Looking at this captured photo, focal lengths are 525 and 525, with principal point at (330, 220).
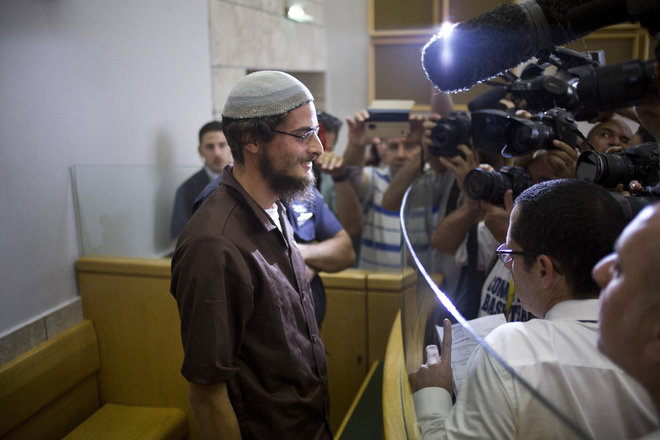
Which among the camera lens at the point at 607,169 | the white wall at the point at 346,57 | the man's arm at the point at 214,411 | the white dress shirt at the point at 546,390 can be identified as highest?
the white wall at the point at 346,57

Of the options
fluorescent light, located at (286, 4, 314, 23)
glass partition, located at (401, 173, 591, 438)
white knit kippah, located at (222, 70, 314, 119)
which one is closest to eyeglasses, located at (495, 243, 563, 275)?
glass partition, located at (401, 173, 591, 438)

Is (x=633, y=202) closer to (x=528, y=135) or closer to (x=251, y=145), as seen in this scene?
(x=528, y=135)

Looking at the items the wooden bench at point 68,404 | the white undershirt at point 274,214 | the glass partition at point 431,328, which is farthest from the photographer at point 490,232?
the wooden bench at point 68,404

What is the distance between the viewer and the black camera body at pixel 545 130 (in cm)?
126

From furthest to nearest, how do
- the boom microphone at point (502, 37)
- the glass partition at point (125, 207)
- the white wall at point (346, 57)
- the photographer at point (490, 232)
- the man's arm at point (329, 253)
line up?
the white wall at point (346, 57)
the glass partition at point (125, 207)
the man's arm at point (329, 253)
the photographer at point (490, 232)
the boom microphone at point (502, 37)

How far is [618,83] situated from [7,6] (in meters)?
2.08

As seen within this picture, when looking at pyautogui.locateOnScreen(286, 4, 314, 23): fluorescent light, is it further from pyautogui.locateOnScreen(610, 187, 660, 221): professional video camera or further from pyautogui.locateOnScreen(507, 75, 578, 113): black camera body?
pyautogui.locateOnScreen(610, 187, 660, 221): professional video camera

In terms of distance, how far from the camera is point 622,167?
1156 mm

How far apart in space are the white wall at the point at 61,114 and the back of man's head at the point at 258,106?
3.64 ft

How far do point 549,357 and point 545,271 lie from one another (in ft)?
0.69

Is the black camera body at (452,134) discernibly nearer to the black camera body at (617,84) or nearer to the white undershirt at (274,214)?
the white undershirt at (274,214)

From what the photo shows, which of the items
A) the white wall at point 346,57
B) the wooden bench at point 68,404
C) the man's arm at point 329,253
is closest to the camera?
the man's arm at point 329,253

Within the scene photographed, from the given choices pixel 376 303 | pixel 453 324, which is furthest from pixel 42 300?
pixel 453 324

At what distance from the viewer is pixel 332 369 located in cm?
240
